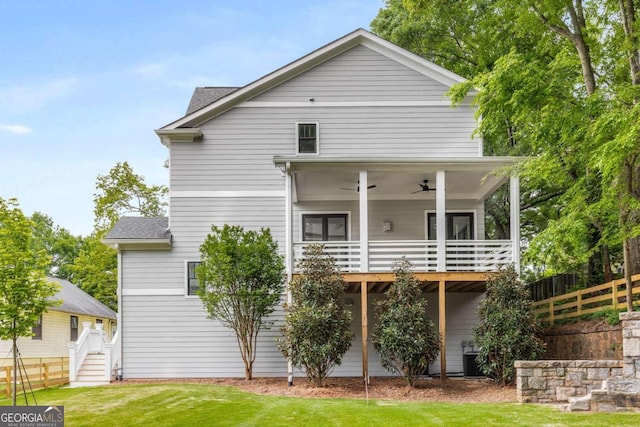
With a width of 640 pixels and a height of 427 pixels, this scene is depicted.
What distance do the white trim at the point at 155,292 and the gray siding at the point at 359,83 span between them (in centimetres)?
555

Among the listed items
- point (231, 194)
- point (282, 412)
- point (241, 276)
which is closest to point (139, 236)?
point (231, 194)

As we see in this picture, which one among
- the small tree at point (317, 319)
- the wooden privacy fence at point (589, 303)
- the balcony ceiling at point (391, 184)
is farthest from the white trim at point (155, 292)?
the wooden privacy fence at point (589, 303)

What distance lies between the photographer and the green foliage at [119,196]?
94.5 feet

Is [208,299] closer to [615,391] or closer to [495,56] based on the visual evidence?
[615,391]

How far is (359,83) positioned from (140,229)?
280 inches

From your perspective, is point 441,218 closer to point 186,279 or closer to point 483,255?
point 483,255

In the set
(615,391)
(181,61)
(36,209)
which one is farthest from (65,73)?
(36,209)

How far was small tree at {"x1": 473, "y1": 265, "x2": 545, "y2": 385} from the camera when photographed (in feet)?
40.0

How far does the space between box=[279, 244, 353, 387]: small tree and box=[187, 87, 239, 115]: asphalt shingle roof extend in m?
7.12

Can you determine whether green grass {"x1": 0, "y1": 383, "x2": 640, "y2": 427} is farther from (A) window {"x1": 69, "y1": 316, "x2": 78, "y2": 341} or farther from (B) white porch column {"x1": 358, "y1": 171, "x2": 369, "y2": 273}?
(A) window {"x1": 69, "y1": 316, "x2": 78, "y2": 341}

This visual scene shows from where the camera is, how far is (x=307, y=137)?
16.0 metres

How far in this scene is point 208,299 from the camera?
13797mm

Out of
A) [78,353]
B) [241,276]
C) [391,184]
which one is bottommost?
[78,353]

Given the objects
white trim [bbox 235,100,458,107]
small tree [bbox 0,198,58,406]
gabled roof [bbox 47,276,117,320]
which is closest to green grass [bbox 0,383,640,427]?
small tree [bbox 0,198,58,406]
